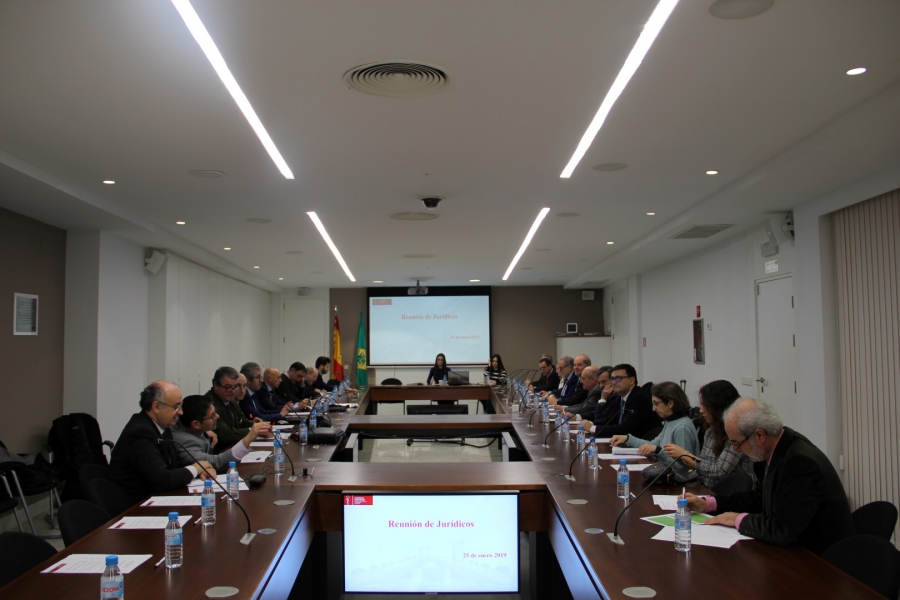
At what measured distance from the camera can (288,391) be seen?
8.46 m

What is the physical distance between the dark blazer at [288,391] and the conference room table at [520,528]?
4143mm

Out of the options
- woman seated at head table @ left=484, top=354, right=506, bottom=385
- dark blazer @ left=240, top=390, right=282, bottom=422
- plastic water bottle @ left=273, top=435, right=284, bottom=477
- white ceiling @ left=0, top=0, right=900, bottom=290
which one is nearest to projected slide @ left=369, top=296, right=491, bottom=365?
woman seated at head table @ left=484, top=354, right=506, bottom=385

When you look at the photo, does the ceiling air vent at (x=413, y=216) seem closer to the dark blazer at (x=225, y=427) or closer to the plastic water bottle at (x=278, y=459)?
the dark blazer at (x=225, y=427)

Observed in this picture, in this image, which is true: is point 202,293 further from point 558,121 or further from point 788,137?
point 788,137

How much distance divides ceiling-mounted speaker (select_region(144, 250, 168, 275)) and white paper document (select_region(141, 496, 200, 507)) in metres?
5.20

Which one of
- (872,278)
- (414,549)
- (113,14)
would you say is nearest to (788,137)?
(872,278)

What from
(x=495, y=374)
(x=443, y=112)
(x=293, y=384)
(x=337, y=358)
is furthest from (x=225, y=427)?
(x=337, y=358)

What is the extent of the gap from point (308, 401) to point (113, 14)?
5.22 m

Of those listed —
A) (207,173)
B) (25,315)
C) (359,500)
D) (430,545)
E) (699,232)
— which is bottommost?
(430,545)

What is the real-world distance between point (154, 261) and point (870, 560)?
24.6 ft

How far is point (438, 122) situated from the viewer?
3.75m

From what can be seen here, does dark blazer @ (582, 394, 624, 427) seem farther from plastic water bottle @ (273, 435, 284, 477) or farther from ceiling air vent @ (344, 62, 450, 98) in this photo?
ceiling air vent @ (344, 62, 450, 98)

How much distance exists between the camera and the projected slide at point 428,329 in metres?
14.3

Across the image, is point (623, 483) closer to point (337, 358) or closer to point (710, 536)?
point (710, 536)
